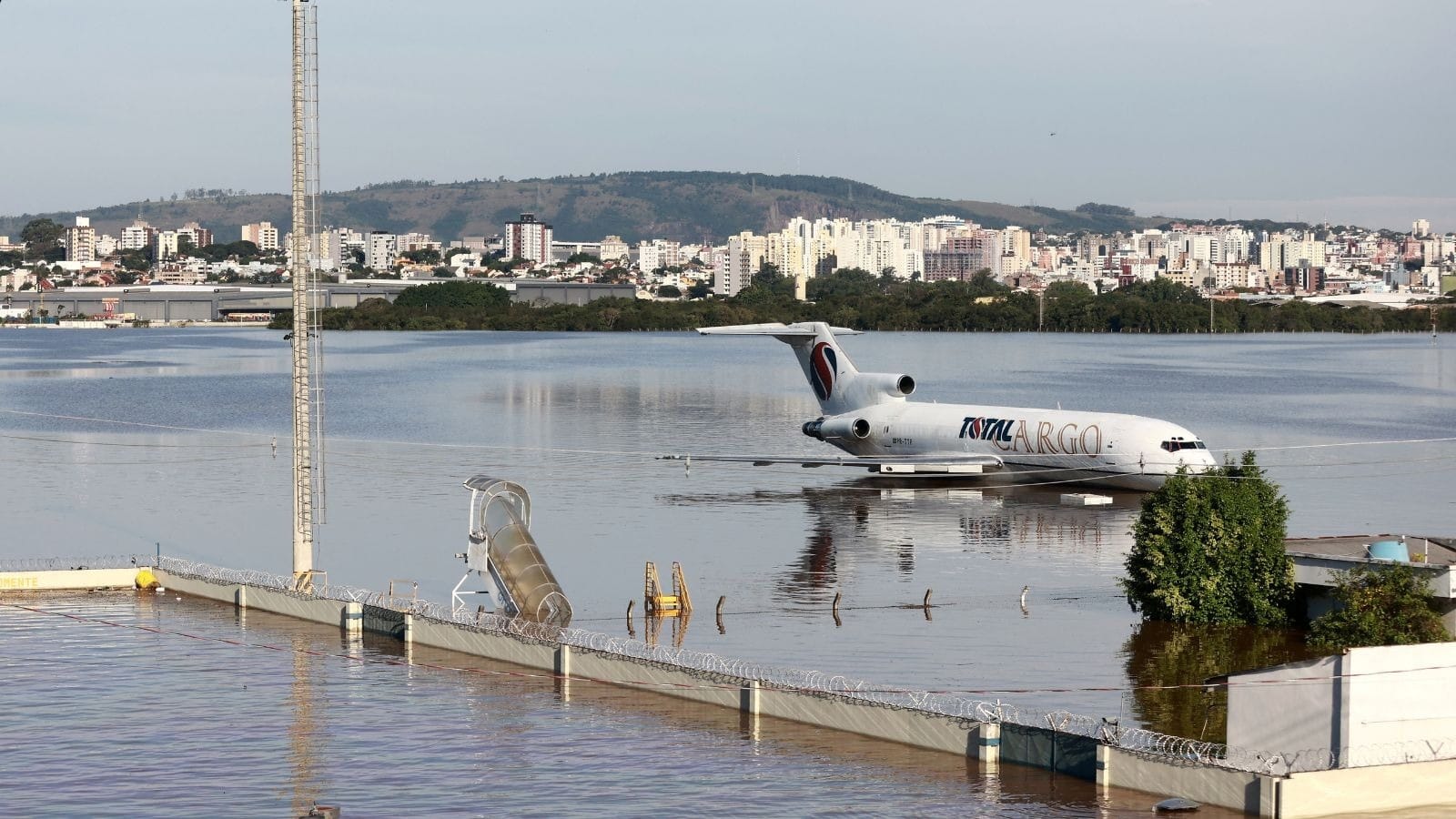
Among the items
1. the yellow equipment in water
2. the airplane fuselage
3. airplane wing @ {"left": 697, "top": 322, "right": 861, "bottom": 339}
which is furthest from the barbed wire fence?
the airplane fuselage

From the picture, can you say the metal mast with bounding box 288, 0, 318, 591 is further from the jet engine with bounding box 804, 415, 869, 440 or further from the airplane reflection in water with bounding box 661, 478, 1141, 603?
the jet engine with bounding box 804, 415, 869, 440

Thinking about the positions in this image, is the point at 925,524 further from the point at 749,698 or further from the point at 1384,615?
the point at 749,698

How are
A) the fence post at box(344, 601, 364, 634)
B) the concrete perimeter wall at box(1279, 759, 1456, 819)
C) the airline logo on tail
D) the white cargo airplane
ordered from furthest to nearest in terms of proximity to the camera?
the airline logo on tail, the white cargo airplane, the fence post at box(344, 601, 364, 634), the concrete perimeter wall at box(1279, 759, 1456, 819)

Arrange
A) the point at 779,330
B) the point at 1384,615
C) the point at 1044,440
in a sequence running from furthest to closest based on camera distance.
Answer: the point at 779,330, the point at 1044,440, the point at 1384,615

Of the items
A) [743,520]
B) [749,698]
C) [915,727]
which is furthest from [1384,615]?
[743,520]

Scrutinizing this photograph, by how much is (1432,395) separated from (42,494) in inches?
5717

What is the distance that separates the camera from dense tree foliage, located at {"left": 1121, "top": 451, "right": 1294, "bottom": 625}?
52.2 m

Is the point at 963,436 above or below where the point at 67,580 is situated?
above

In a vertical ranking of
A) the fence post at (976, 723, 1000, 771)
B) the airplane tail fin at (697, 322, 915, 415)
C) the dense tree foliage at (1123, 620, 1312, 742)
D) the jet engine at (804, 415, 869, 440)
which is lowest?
the dense tree foliage at (1123, 620, 1312, 742)

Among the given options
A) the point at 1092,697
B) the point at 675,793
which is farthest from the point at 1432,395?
the point at 675,793

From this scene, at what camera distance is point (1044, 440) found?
8250cm

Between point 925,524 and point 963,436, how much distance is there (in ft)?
32.6

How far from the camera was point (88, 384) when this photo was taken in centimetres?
18612

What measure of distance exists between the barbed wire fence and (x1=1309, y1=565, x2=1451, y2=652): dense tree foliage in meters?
5.80
